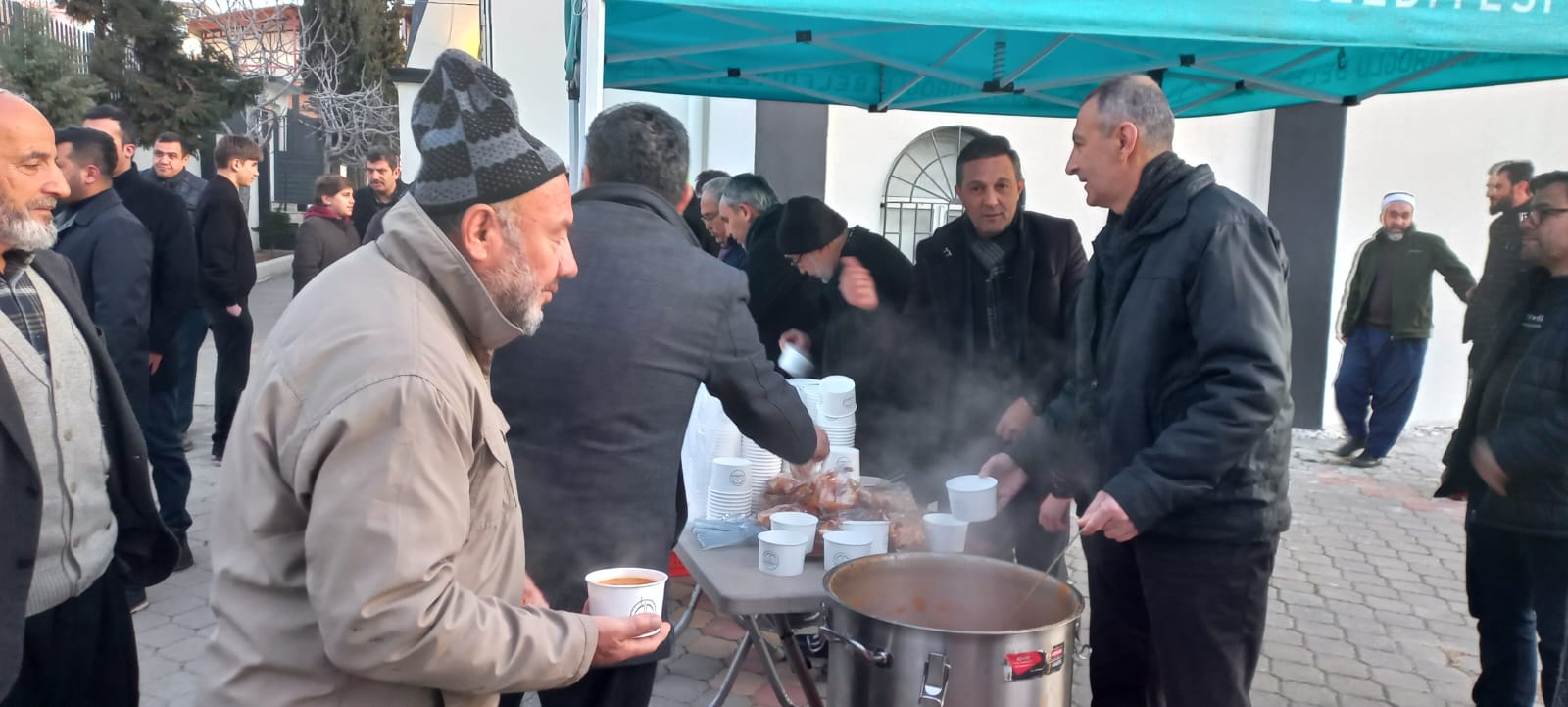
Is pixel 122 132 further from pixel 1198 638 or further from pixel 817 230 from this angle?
pixel 1198 638

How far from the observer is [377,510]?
1.19 meters

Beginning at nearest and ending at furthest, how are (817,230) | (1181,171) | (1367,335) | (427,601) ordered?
(427,601), (1181,171), (817,230), (1367,335)

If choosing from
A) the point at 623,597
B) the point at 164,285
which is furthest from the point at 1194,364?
the point at 164,285

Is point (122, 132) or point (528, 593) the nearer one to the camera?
point (528, 593)

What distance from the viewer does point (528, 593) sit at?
5.79ft

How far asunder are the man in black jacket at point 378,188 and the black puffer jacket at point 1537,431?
7065 millimetres

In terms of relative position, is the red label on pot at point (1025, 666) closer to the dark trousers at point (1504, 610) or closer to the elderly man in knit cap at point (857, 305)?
the dark trousers at point (1504, 610)

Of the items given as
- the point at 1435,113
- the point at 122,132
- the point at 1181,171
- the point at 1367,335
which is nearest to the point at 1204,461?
the point at 1181,171

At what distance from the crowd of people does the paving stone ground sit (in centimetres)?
72

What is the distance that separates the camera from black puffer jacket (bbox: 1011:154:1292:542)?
229cm

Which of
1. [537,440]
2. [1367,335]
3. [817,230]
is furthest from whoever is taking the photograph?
[1367,335]

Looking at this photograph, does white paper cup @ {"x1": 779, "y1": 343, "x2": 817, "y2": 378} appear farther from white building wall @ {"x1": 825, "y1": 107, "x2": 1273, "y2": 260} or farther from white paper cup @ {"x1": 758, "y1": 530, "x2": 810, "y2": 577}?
white building wall @ {"x1": 825, "y1": 107, "x2": 1273, "y2": 260}

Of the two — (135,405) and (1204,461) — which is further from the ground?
(1204,461)

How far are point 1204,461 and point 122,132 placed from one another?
532 cm
